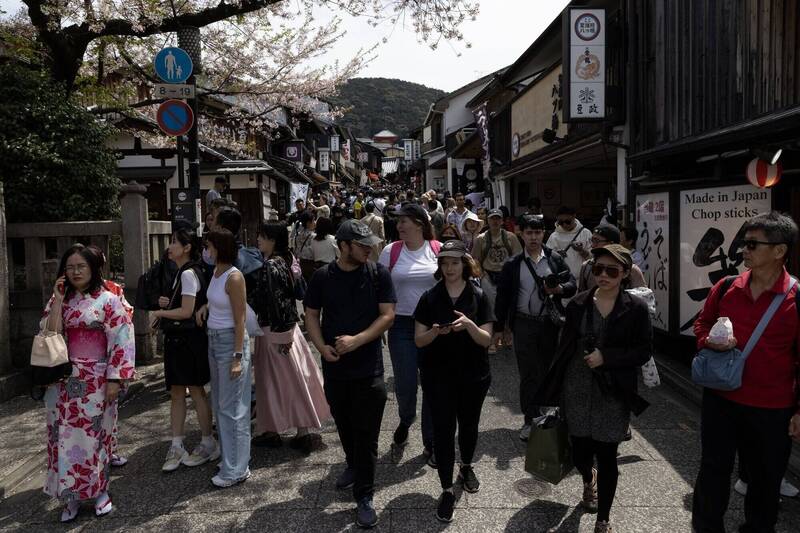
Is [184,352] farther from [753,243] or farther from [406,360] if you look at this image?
[753,243]

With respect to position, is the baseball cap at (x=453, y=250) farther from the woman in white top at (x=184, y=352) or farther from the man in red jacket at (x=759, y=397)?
the woman in white top at (x=184, y=352)

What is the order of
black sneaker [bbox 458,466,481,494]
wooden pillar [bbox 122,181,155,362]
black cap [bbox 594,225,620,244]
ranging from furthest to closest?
wooden pillar [bbox 122,181,155,362] → black cap [bbox 594,225,620,244] → black sneaker [bbox 458,466,481,494]

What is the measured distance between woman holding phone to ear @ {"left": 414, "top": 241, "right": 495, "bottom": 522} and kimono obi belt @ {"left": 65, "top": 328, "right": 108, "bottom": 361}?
7.41ft

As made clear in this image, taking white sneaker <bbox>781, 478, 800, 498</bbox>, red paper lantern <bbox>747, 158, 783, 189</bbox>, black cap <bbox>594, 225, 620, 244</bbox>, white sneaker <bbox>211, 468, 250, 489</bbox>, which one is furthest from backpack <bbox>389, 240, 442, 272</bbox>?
red paper lantern <bbox>747, 158, 783, 189</bbox>

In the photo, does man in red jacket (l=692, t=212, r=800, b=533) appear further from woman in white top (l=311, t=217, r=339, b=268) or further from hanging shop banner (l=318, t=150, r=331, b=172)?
hanging shop banner (l=318, t=150, r=331, b=172)

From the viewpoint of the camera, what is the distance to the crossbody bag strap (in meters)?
3.23

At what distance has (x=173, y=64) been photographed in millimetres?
7961

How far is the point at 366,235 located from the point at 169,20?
6.77 m

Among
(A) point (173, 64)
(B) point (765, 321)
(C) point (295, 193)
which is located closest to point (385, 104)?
(C) point (295, 193)

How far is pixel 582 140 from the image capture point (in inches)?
452

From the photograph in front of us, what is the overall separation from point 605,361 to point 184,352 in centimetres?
327

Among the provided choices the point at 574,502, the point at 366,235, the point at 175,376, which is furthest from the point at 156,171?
the point at 574,502

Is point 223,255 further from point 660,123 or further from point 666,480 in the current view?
point 660,123

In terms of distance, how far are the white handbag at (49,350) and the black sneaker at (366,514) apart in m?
2.21
